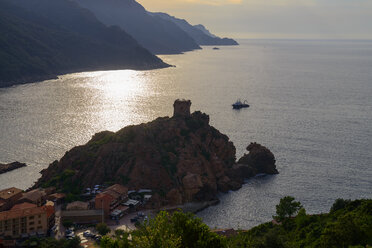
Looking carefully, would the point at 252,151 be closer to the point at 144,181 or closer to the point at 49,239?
the point at 144,181

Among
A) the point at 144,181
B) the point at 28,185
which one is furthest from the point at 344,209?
the point at 28,185

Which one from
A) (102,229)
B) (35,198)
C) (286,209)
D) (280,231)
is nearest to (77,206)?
(35,198)

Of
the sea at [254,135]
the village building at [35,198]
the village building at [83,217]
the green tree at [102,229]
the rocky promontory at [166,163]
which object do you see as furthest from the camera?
the sea at [254,135]

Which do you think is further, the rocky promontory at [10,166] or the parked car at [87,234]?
the rocky promontory at [10,166]

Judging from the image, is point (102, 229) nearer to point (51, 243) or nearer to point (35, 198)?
point (51, 243)

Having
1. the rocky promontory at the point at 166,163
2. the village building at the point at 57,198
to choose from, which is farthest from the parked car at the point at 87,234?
the rocky promontory at the point at 166,163

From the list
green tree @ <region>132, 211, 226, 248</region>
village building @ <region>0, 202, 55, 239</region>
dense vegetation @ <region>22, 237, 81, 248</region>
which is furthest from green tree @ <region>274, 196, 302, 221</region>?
village building @ <region>0, 202, 55, 239</region>

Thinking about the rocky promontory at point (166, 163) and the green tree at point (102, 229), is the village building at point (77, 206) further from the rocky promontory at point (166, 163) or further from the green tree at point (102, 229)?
the green tree at point (102, 229)

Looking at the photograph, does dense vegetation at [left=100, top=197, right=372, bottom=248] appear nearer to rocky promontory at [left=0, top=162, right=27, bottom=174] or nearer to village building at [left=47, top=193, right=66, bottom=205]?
village building at [left=47, top=193, right=66, bottom=205]
